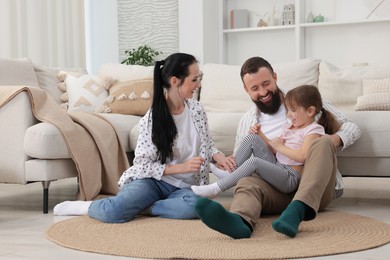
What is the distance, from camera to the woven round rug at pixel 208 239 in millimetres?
2215

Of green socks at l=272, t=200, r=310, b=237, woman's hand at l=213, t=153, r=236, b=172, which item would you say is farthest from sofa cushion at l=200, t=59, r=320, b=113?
green socks at l=272, t=200, r=310, b=237

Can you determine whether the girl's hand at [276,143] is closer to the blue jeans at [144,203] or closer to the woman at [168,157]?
the woman at [168,157]

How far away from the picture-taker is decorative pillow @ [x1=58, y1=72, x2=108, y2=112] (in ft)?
15.0

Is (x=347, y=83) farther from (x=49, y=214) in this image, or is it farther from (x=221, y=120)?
(x=49, y=214)

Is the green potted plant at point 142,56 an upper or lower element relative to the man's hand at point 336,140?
upper

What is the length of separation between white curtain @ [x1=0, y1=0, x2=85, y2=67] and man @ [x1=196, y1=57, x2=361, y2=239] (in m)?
3.54

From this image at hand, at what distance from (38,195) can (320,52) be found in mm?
3352

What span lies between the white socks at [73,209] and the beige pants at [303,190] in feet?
2.55

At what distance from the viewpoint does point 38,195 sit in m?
4.23

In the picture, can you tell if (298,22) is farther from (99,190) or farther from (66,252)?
(66,252)

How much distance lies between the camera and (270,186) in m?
2.86

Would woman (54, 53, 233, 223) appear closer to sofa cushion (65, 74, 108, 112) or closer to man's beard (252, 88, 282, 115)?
man's beard (252, 88, 282, 115)

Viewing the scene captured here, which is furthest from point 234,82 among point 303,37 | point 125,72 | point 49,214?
point 303,37

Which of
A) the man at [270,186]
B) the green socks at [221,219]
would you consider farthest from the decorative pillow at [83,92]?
the green socks at [221,219]
